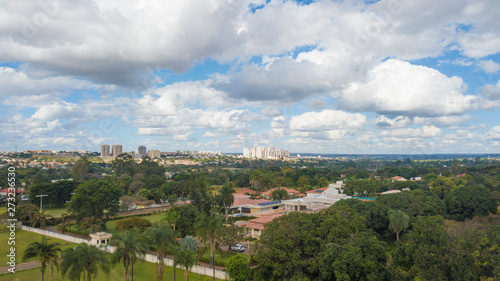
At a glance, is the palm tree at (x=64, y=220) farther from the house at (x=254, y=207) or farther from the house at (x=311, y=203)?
the house at (x=311, y=203)

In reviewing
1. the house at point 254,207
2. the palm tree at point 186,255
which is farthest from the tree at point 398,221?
the house at point 254,207

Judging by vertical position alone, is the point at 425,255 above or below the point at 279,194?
above

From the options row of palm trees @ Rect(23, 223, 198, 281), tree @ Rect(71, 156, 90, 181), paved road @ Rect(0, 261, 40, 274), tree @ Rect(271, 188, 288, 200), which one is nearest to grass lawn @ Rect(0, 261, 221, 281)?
paved road @ Rect(0, 261, 40, 274)

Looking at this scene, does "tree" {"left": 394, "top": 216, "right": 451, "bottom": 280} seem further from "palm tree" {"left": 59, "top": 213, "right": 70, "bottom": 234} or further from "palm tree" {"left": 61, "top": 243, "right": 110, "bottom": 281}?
"palm tree" {"left": 59, "top": 213, "right": 70, "bottom": 234}

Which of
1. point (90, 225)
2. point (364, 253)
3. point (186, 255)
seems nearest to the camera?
point (364, 253)

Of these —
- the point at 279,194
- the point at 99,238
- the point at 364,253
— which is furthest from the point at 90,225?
the point at 279,194

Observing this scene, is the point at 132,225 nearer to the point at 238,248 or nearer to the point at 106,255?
the point at 238,248
